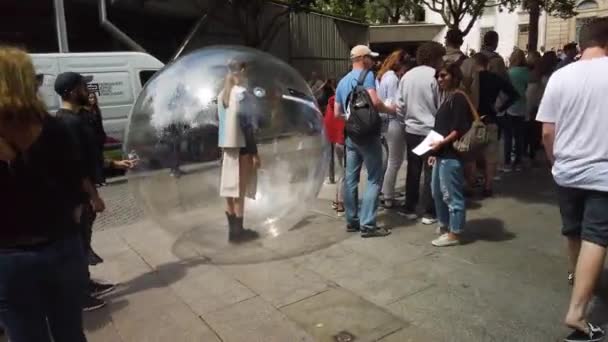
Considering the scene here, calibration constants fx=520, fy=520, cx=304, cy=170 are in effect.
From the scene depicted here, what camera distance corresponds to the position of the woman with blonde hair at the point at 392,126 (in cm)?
579

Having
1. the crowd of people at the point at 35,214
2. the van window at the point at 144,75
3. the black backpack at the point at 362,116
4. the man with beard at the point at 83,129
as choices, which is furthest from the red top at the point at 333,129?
the van window at the point at 144,75

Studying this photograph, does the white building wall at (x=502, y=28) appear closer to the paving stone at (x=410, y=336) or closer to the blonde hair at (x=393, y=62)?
the blonde hair at (x=393, y=62)

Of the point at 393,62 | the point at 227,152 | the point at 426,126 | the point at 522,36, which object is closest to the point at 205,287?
the point at 227,152

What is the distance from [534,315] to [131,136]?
3.33 metres

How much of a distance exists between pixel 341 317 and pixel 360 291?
44 centimetres

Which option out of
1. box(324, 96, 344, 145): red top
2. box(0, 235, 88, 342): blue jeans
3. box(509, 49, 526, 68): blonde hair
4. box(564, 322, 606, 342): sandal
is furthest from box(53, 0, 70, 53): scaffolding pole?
box(564, 322, 606, 342): sandal

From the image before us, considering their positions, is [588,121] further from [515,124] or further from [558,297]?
[515,124]

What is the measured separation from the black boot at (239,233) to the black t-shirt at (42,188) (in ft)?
7.75

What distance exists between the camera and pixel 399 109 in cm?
557

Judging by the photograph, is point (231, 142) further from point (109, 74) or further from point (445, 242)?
point (109, 74)

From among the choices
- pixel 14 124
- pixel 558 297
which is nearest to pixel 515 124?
pixel 558 297

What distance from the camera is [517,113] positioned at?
7.57 meters

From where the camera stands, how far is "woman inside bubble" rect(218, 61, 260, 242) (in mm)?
4133

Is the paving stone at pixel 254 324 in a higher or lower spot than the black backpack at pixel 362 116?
lower
